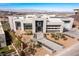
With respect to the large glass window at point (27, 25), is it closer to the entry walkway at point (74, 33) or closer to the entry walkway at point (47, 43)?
the entry walkway at point (47, 43)

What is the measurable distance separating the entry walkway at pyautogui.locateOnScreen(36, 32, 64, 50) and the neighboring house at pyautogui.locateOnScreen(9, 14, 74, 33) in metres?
0.07

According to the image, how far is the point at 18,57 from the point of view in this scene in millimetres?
2182

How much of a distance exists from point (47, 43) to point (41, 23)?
274 millimetres

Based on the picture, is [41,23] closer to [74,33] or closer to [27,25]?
[27,25]

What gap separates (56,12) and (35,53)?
2.01 ft

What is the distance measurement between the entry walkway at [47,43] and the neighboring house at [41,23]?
74mm

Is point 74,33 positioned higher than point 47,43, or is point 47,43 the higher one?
point 74,33

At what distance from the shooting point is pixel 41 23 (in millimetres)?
2148

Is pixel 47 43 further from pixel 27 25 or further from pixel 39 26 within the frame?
pixel 27 25

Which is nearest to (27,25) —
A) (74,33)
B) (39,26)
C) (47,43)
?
(39,26)

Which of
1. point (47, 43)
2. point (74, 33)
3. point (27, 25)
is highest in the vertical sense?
point (27, 25)

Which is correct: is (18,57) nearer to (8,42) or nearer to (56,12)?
(8,42)

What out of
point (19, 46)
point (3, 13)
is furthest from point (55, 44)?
point (3, 13)

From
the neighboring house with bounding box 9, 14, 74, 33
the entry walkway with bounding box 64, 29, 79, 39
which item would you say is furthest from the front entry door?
the entry walkway with bounding box 64, 29, 79, 39
